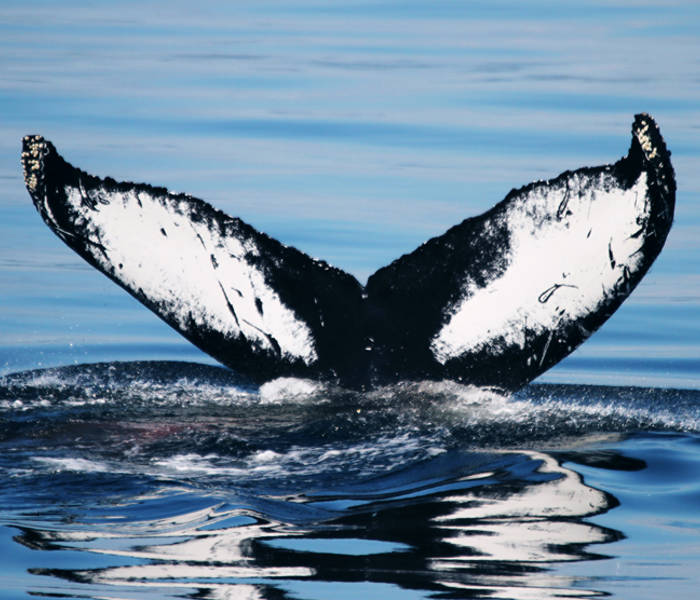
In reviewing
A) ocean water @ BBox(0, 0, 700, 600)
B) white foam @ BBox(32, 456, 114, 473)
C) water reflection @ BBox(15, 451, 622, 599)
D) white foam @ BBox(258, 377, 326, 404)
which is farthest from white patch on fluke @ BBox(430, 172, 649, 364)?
white foam @ BBox(32, 456, 114, 473)

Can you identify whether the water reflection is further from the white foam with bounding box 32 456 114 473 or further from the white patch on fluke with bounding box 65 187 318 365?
the white patch on fluke with bounding box 65 187 318 365

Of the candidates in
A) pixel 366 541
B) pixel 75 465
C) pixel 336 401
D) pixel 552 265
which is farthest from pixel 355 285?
pixel 366 541

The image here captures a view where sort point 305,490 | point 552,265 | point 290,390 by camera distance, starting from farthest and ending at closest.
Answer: point 290,390 < point 552,265 < point 305,490

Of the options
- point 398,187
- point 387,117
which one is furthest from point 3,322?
point 387,117

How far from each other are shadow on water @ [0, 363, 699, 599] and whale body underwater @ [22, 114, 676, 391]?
0.53 ft

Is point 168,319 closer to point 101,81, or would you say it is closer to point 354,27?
point 101,81

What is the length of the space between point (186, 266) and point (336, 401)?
0.89 meters

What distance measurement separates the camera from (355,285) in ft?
20.3

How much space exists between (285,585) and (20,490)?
1.36m

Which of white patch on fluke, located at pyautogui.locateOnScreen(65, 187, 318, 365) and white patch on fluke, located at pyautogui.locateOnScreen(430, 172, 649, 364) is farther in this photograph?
white patch on fluke, located at pyautogui.locateOnScreen(65, 187, 318, 365)

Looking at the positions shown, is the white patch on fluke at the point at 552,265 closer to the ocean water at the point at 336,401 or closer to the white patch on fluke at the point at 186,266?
the ocean water at the point at 336,401

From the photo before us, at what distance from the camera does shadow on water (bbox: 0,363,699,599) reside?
4398mm

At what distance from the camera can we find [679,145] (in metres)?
16.2

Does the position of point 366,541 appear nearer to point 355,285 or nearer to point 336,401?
point 336,401
